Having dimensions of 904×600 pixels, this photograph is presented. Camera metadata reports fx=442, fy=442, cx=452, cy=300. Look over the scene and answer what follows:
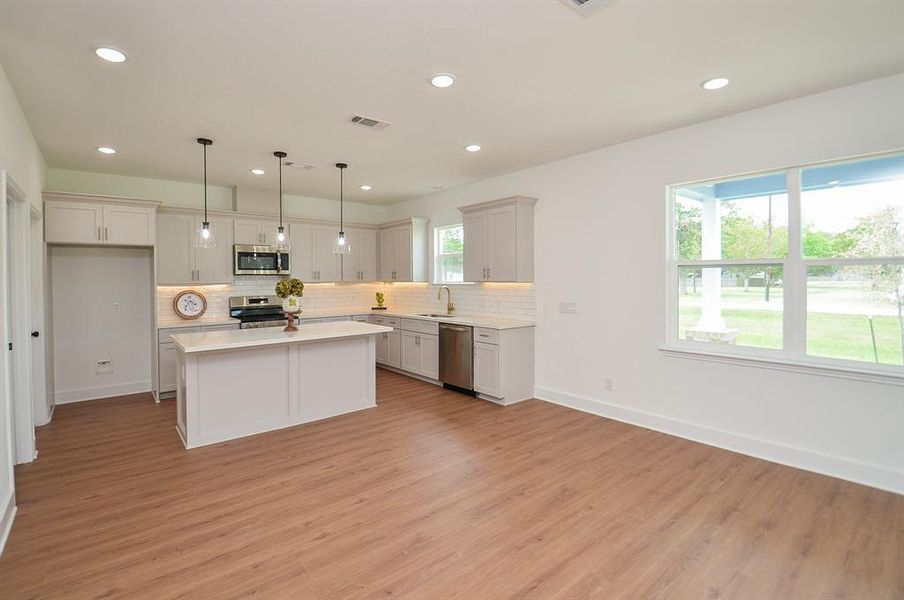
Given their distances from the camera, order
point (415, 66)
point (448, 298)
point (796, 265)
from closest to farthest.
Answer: point (415, 66), point (796, 265), point (448, 298)

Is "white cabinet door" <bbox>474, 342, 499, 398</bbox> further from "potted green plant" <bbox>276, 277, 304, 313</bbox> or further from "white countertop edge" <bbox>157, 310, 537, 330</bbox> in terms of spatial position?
"potted green plant" <bbox>276, 277, 304, 313</bbox>

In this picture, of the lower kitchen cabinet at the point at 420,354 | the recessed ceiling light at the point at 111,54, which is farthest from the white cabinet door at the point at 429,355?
the recessed ceiling light at the point at 111,54

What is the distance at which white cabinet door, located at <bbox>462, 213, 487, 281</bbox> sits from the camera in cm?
571

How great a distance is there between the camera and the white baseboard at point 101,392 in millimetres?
5328

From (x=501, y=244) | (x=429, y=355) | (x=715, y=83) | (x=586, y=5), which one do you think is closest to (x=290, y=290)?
(x=429, y=355)

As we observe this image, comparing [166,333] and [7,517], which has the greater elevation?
[166,333]

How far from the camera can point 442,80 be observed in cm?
302

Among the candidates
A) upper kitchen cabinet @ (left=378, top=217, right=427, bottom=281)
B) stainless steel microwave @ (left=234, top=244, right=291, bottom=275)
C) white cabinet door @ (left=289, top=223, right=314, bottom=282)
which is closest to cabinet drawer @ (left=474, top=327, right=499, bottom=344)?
upper kitchen cabinet @ (left=378, top=217, right=427, bottom=281)

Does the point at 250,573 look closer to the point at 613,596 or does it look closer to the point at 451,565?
the point at 451,565

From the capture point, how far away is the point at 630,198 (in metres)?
4.44

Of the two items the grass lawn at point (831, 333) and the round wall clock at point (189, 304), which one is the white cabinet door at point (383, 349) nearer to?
the round wall clock at point (189, 304)

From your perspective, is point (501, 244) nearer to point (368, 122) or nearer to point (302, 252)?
point (368, 122)

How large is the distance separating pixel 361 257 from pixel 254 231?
5.88 ft

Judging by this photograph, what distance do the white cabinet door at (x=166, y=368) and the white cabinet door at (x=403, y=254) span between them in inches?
130
